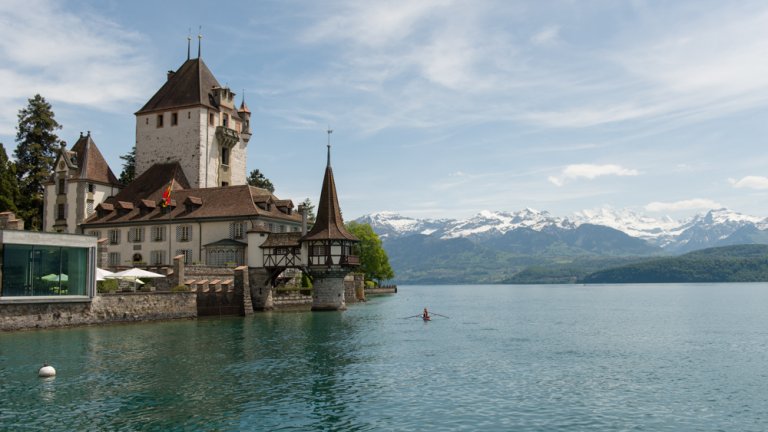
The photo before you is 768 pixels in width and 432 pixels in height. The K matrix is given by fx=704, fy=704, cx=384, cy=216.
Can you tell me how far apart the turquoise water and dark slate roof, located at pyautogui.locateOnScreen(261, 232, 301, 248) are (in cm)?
1637

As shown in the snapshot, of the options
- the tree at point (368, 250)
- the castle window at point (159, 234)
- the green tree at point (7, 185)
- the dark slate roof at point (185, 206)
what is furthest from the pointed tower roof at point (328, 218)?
the tree at point (368, 250)

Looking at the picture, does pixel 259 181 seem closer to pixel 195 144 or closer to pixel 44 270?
pixel 195 144

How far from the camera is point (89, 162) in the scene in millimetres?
85188

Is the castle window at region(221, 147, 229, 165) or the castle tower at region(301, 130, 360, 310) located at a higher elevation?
the castle window at region(221, 147, 229, 165)

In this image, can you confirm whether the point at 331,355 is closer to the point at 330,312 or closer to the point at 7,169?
the point at 330,312

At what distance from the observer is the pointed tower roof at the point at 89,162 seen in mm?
84312

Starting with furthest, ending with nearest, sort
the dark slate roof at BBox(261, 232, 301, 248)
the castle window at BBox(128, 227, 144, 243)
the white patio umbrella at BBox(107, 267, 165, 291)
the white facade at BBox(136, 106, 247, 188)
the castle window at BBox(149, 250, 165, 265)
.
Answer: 1. the white facade at BBox(136, 106, 247, 188)
2. the castle window at BBox(128, 227, 144, 243)
3. the castle window at BBox(149, 250, 165, 265)
4. the dark slate roof at BBox(261, 232, 301, 248)
5. the white patio umbrella at BBox(107, 267, 165, 291)

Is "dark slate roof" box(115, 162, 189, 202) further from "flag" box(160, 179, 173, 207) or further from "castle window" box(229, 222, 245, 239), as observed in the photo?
"castle window" box(229, 222, 245, 239)

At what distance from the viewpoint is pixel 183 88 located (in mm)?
90062

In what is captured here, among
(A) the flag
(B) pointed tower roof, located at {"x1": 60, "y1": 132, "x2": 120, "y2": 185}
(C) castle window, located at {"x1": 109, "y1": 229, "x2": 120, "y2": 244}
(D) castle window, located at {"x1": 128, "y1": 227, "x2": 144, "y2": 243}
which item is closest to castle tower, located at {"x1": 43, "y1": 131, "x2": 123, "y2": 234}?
(B) pointed tower roof, located at {"x1": 60, "y1": 132, "x2": 120, "y2": 185}

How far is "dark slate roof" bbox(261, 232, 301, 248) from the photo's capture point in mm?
68750

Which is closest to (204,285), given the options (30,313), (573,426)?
(30,313)

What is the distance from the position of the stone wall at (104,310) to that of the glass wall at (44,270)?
1.00 meters

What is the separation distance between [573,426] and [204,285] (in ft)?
148
